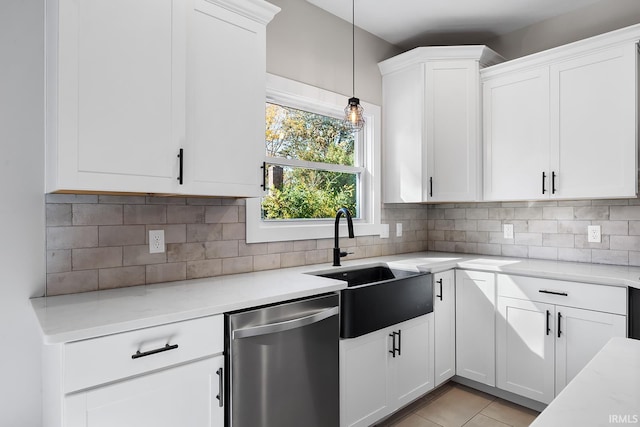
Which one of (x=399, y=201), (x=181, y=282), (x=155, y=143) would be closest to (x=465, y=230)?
(x=399, y=201)

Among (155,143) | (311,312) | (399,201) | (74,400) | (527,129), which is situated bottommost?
(74,400)

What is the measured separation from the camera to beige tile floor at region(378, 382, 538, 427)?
93.4 inches

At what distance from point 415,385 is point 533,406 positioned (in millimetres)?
807

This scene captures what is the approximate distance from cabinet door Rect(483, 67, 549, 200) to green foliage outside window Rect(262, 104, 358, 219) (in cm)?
105

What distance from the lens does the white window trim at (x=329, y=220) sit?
241 centimetres

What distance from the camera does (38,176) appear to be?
5.43 ft

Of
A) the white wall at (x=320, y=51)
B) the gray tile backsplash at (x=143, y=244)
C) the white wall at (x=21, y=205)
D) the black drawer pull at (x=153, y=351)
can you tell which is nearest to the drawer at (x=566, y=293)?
the gray tile backsplash at (x=143, y=244)

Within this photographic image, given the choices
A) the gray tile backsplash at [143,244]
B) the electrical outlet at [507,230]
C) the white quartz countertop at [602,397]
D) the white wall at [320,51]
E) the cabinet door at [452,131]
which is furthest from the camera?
the electrical outlet at [507,230]

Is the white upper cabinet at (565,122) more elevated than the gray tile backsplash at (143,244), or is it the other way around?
the white upper cabinet at (565,122)

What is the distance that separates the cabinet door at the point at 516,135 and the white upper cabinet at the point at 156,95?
185 centimetres

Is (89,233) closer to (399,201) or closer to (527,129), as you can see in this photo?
(399,201)

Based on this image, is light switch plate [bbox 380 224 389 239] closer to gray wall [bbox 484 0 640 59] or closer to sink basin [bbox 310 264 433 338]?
sink basin [bbox 310 264 433 338]

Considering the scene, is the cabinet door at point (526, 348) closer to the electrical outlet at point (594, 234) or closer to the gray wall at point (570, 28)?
the electrical outlet at point (594, 234)

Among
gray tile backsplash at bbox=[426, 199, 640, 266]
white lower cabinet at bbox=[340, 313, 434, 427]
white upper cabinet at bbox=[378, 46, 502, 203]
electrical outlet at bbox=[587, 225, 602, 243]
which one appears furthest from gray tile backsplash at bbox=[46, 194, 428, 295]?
electrical outlet at bbox=[587, 225, 602, 243]
